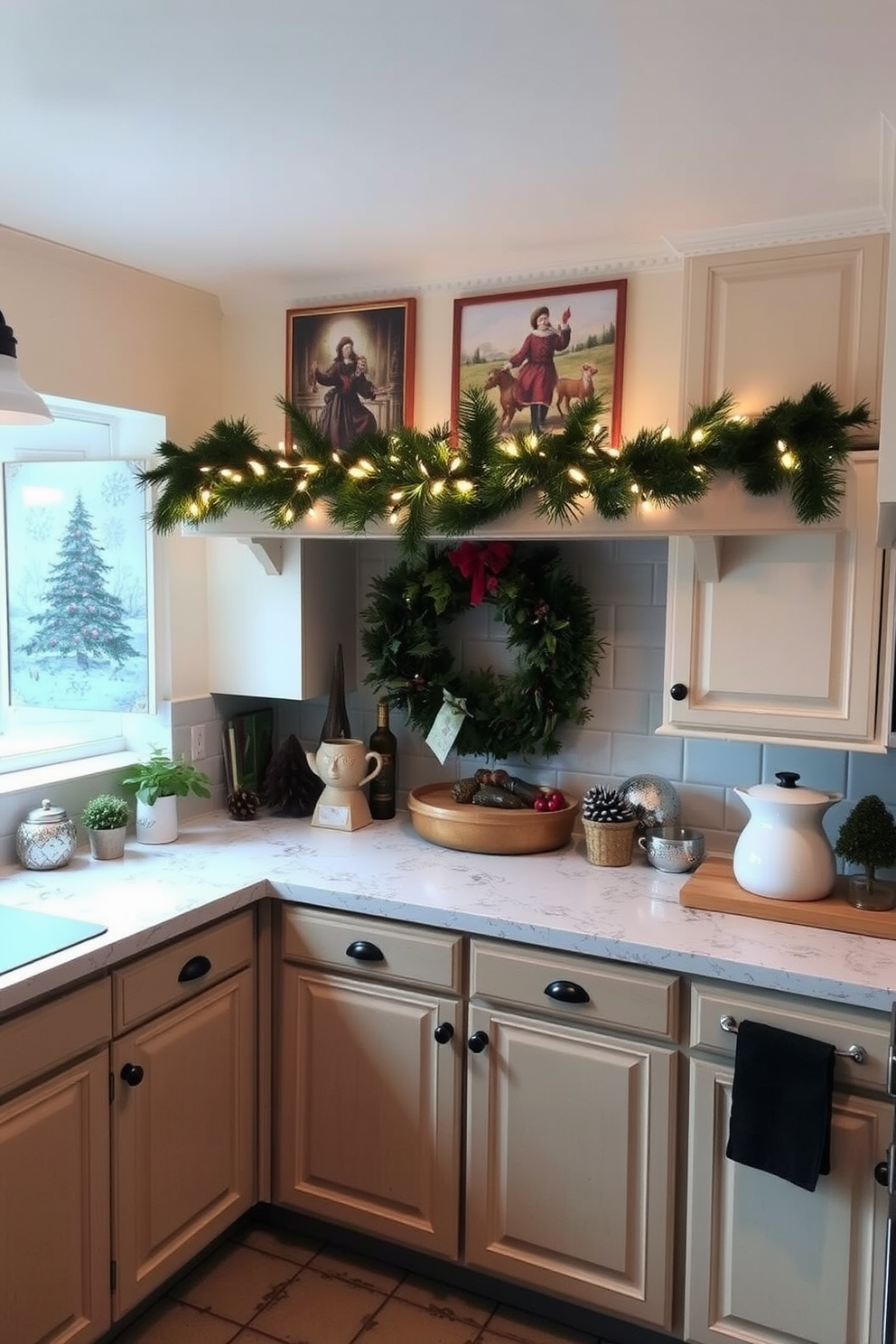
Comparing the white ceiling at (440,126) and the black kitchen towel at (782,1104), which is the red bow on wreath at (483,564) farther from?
the black kitchen towel at (782,1104)

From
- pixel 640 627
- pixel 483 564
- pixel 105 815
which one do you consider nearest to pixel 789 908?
pixel 640 627

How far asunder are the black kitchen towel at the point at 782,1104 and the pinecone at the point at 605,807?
0.66 meters

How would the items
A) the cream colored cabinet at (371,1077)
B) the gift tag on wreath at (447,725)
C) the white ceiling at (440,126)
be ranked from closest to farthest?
the white ceiling at (440,126) → the cream colored cabinet at (371,1077) → the gift tag on wreath at (447,725)

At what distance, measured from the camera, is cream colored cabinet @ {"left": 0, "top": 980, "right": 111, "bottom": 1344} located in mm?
1796

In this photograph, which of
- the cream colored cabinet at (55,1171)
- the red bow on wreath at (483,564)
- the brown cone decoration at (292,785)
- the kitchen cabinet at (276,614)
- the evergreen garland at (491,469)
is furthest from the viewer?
the brown cone decoration at (292,785)

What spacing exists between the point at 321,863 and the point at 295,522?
32.7 inches

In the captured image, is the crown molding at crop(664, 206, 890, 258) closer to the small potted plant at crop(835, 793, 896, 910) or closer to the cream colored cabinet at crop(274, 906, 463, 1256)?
the small potted plant at crop(835, 793, 896, 910)

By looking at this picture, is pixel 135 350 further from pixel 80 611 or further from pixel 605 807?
pixel 605 807

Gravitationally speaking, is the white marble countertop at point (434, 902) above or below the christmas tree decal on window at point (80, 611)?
below

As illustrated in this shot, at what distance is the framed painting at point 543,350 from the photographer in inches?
97.4

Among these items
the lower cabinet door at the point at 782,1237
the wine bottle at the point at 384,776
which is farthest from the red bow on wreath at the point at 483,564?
the lower cabinet door at the point at 782,1237

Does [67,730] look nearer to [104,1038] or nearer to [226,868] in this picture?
[226,868]

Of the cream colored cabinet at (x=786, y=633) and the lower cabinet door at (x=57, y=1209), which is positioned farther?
the cream colored cabinet at (x=786, y=633)

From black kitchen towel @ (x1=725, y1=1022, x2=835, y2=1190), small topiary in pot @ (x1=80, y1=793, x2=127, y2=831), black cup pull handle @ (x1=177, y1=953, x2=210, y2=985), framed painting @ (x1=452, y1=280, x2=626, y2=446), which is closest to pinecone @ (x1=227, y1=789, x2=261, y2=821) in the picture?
small topiary in pot @ (x1=80, y1=793, x2=127, y2=831)
